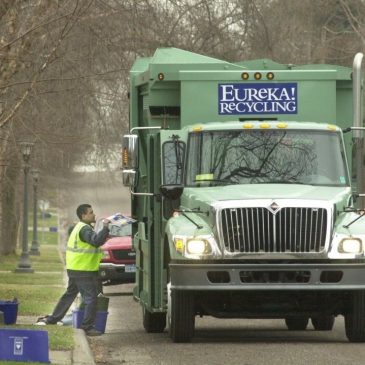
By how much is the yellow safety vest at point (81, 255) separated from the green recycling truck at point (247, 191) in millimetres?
614

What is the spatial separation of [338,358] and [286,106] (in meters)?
3.94

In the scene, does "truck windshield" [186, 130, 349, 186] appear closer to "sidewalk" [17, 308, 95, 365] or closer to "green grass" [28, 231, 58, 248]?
"sidewalk" [17, 308, 95, 365]

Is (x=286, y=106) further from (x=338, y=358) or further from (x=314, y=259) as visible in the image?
(x=338, y=358)

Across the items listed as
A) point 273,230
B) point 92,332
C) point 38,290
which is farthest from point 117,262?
point 273,230

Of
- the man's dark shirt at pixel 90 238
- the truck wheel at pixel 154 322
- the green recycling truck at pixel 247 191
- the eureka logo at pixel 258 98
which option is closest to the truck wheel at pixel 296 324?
Answer: the green recycling truck at pixel 247 191

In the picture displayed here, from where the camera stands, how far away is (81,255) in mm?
17812

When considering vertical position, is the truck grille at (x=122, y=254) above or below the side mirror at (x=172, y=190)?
below

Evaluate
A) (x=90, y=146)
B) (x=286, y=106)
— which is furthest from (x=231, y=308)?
(x=90, y=146)

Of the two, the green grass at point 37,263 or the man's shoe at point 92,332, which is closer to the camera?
the man's shoe at point 92,332

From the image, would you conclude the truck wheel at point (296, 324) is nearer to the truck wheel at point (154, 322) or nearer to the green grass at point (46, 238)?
the truck wheel at point (154, 322)

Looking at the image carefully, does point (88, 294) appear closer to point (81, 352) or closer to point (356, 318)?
point (81, 352)

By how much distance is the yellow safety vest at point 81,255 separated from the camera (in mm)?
17781

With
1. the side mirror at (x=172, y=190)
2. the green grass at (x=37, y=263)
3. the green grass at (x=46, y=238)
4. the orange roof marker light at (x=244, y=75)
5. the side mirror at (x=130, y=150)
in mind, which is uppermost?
the orange roof marker light at (x=244, y=75)

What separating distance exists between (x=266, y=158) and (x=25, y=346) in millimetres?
4522
